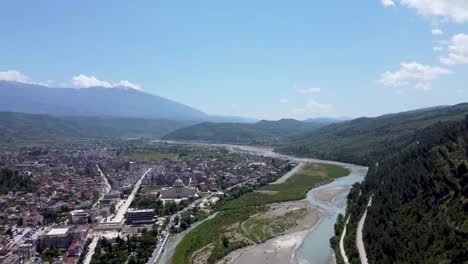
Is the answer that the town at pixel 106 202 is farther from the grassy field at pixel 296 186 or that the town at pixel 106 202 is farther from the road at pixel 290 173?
the grassy field at pixel 296 186

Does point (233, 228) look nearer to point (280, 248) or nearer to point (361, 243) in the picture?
point (280, 248)

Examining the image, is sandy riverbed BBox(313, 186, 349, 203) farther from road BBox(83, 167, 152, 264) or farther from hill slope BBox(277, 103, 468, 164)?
hill slope BBox(277, 103, 468, 164)

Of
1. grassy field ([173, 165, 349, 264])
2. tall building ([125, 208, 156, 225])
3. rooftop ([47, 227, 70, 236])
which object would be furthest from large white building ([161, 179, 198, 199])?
rooftop ([47, 227, 70, 236])

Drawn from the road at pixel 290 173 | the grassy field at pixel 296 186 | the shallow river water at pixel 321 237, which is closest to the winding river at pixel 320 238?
the shallow river water at pixel 321 237

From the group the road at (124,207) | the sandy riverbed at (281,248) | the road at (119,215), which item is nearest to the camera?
the sandy riverbed at (281,248)

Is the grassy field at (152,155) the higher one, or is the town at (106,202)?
the grassy field at (152,155)

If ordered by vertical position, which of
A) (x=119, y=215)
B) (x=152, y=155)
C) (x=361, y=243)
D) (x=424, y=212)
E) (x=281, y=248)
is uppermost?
(x=424, y=212)

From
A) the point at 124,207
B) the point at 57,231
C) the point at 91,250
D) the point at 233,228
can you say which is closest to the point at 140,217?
the point at 57,231

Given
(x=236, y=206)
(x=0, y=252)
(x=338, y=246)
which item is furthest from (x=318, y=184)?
(x=0, y=252)
